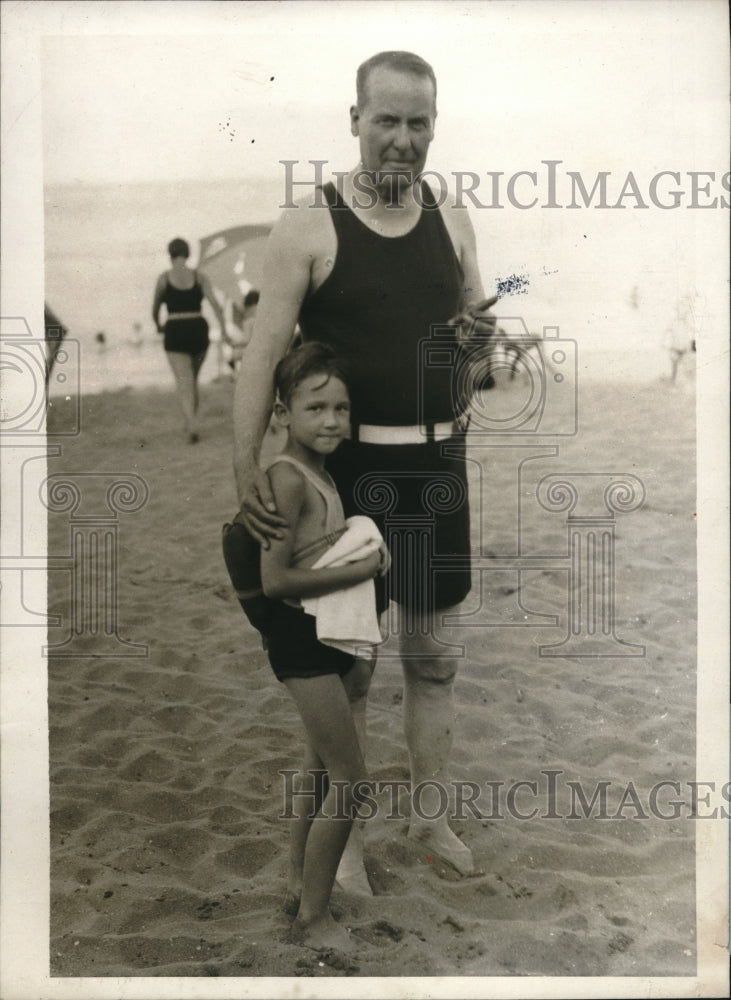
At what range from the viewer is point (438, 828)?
3.68 m

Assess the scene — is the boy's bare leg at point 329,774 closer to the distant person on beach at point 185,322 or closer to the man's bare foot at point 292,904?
the man's bare foot at point 292,904

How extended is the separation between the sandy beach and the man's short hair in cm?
102

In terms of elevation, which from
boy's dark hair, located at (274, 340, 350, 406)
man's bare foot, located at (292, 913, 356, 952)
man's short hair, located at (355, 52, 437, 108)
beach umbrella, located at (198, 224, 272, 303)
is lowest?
man's bare foot, located at (292, 913, 356, 952)

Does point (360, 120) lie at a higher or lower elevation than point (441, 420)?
higher

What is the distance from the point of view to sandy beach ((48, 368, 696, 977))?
362 centimetres

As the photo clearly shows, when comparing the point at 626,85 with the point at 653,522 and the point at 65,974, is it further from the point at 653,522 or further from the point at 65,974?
the point at 65,974

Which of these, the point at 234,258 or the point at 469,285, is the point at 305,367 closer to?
the point at 234,258

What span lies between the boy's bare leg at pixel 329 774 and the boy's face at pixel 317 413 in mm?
723

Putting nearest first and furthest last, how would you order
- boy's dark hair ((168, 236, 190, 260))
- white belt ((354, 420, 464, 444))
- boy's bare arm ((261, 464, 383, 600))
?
1. boy's bare arm ((261, 464, 383, 600))
2. white belt ((354, 420, 464, 444))
3. boy's dark hair ((168, 236, 190, 260))

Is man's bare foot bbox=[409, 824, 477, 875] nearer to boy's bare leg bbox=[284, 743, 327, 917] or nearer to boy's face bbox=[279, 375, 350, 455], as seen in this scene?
boy's bare leg bbox=[284, 743, 327, 917]

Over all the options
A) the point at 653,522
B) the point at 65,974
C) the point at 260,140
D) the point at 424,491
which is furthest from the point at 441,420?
the point at 65,974

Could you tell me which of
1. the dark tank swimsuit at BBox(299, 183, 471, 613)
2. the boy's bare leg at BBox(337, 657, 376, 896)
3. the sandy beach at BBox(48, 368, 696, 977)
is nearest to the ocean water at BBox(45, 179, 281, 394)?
the sandy beach at BBox(48, 368, 696, 977)

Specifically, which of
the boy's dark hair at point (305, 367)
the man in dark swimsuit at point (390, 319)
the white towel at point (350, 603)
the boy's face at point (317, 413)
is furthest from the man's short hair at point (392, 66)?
the white towel at point (350, 603)

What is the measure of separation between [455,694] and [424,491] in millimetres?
674
